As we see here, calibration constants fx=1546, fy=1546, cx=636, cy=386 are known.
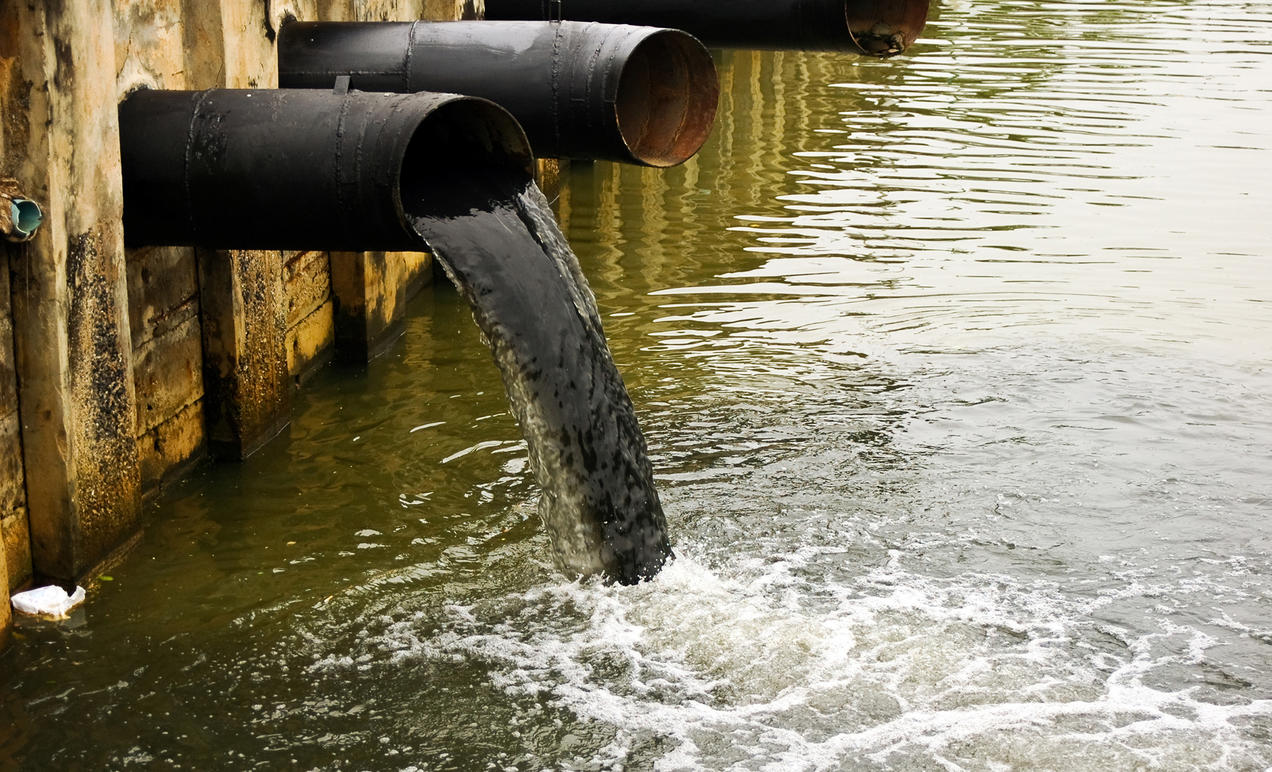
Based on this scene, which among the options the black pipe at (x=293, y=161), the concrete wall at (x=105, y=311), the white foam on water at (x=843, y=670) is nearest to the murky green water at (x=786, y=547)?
the white foam on water at (x=843, y=670)

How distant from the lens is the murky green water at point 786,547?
483 centimetres

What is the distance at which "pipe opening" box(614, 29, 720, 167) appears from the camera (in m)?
7.17

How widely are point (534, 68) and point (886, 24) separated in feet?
10.1

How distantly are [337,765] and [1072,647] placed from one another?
2.52 meters

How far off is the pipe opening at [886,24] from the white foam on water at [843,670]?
4208 millimetres

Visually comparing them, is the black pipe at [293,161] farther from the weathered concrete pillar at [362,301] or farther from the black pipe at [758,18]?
the black pipe at [758,18]

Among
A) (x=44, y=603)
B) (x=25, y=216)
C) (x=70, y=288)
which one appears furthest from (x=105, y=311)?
(x=44, y=603)

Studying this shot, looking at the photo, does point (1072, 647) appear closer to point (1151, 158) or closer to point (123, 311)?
point (123, 311)

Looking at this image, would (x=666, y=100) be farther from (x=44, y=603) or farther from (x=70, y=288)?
(x=44, y=603)

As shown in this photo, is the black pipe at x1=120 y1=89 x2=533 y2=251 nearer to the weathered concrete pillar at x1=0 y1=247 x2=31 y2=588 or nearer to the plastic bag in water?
the weathered concrete pillar at x1=0 y1=247 x2=31 y2=588

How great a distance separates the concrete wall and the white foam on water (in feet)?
3.80

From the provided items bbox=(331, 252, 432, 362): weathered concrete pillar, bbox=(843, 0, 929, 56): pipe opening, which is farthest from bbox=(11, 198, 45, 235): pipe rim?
bbox=(843, 0, 929, 56): pipe opening

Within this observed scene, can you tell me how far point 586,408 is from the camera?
576 cm

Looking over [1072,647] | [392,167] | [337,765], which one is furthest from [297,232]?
[1072,647]
